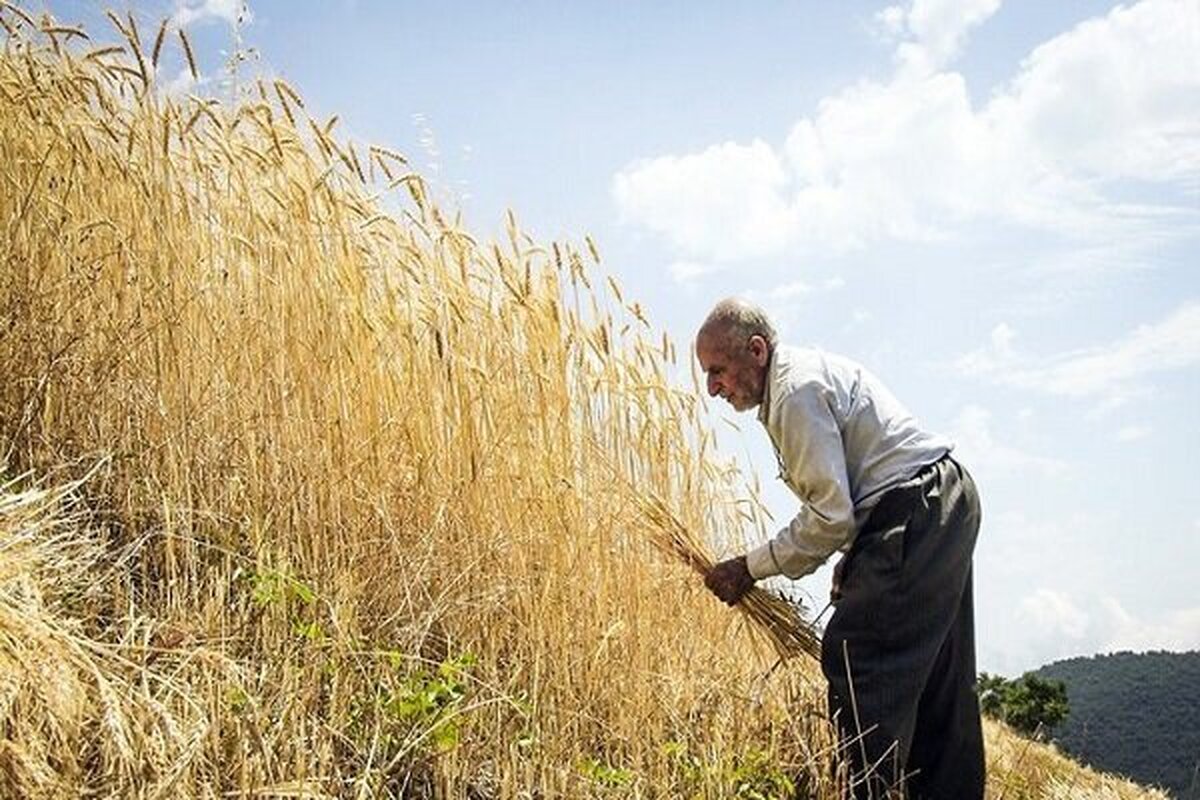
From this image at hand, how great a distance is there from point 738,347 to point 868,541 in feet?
2.04

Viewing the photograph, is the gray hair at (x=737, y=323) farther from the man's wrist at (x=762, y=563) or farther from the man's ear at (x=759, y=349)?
the man's wrist at (x=762, y=563)

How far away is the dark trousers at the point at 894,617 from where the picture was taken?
294 centimetres

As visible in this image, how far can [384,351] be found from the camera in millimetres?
3264

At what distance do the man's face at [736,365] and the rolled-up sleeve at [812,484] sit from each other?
13cm

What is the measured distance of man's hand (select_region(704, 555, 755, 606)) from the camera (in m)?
3.12

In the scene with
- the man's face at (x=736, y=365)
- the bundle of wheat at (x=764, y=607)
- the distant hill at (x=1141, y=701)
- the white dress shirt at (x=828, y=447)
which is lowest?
the distant hill at (x=1141, y=701)

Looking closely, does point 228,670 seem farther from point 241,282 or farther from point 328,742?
point 241,282

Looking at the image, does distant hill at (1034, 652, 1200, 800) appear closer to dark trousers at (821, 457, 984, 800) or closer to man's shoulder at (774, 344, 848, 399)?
dark trousers at (821, 457, 984, 800)

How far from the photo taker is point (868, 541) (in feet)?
9.86

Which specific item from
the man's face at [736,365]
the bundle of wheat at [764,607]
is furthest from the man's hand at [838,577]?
the man's face at [736,365]

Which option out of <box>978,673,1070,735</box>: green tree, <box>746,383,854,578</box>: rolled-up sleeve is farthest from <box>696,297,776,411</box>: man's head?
<box>978,673,1070,735</box>: green tree

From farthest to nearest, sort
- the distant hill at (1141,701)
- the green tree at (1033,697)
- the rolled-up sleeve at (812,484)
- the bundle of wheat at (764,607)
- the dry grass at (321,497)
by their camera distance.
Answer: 1. the distant hill at (1141,701)
2. the green tree at (1033,697)
3. the bundle of wheat at (764,607)
4. the rolled-up sleeve at (812,484)
5. the dry grass at (321,497)

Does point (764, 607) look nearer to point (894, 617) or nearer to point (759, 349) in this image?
point (894, 617)

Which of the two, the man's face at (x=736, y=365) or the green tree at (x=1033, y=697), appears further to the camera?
the green tree at (x=1033, y=697)
